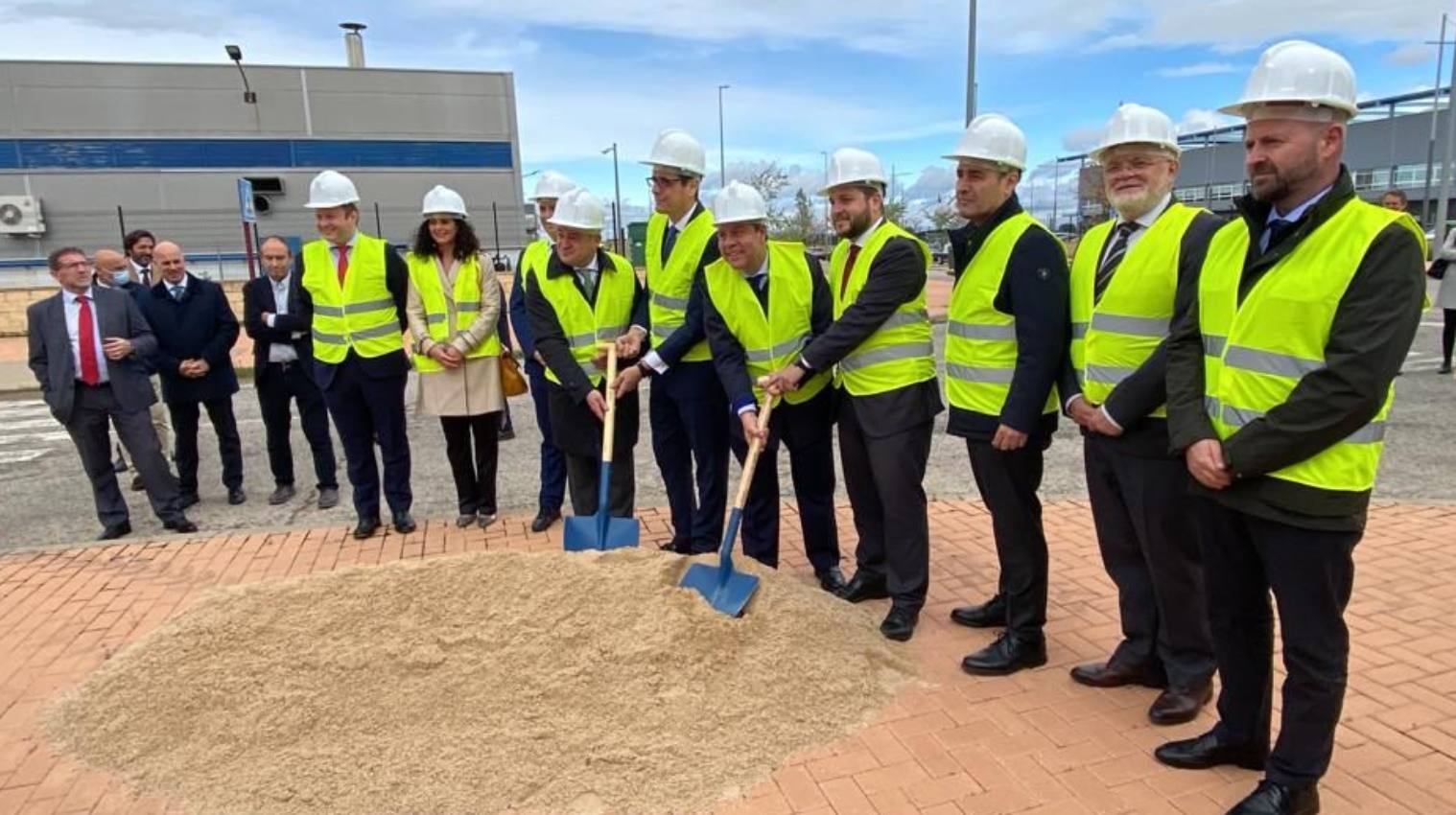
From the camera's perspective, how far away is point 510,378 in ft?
18.8

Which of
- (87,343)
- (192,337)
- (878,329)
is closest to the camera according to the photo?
(878,329)

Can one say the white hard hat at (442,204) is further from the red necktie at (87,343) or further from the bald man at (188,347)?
the red necktie at (87,343)

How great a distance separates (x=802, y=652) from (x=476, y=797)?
1310 millimetres

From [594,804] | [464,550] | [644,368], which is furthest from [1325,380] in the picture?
[464,550]

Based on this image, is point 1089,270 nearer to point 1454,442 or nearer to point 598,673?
point 598,673

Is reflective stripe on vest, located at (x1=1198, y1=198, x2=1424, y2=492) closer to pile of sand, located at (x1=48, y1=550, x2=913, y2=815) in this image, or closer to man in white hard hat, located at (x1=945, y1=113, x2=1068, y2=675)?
man in white hard hat, located at (x1=945, y1=113, x2=1068, y2=675)

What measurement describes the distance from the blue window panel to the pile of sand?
3007 cm

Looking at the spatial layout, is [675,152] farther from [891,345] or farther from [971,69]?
[971,69]

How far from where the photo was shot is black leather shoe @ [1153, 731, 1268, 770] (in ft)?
9.52

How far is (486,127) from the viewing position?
106 feet

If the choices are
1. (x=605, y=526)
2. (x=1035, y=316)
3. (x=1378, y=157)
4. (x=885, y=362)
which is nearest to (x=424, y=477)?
(x=605, y=526)

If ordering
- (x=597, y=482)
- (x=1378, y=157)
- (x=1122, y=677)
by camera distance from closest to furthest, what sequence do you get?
1. (x=1122, y=677)
2. (x=597, y=482)
3. (x=1378, y=157)

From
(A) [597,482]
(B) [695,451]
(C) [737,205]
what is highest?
(C) [737,205]

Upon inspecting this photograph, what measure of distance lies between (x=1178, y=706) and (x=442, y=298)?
4305 millimetres
